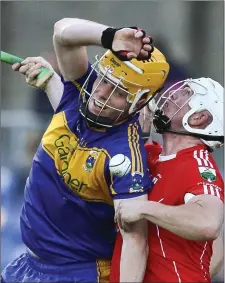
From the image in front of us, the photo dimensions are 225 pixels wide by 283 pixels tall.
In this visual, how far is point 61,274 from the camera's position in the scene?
11.9ft

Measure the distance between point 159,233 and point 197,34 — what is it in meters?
4.88

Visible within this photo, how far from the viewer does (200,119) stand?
3.58m

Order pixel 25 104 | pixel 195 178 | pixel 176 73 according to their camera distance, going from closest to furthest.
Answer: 1. pixel 195 178
2. pixel 176 73
3. pixel 25 104

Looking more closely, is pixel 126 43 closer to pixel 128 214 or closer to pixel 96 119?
pixel 96 119

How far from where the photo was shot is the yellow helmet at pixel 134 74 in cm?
342

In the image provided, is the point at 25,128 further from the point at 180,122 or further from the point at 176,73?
the point at 180,122

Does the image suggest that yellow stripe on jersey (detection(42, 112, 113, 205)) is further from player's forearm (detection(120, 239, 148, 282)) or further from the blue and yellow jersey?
player's forearm (detection(120, 239, 148, 282))

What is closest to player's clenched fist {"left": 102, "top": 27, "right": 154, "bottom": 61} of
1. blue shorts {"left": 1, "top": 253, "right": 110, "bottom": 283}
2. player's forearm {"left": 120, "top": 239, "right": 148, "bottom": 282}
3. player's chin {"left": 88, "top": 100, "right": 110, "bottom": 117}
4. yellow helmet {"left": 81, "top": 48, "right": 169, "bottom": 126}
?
yellow helmet {"left": 81, "top": 48, "right": 169, "bottom": 126}

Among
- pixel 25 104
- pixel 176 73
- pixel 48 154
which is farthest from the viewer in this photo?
pixel 25 104

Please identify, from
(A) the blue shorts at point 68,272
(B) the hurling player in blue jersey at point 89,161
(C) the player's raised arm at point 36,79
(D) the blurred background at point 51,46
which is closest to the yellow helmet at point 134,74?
(B) the hurling player in blue jersey at point 89,161

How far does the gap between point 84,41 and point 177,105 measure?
1.80 ft

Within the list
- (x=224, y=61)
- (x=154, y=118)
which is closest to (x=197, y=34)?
(x=224, y=61)

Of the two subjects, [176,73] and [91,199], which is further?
[176,73]

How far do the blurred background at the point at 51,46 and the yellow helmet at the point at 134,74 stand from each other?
9.92 ft
